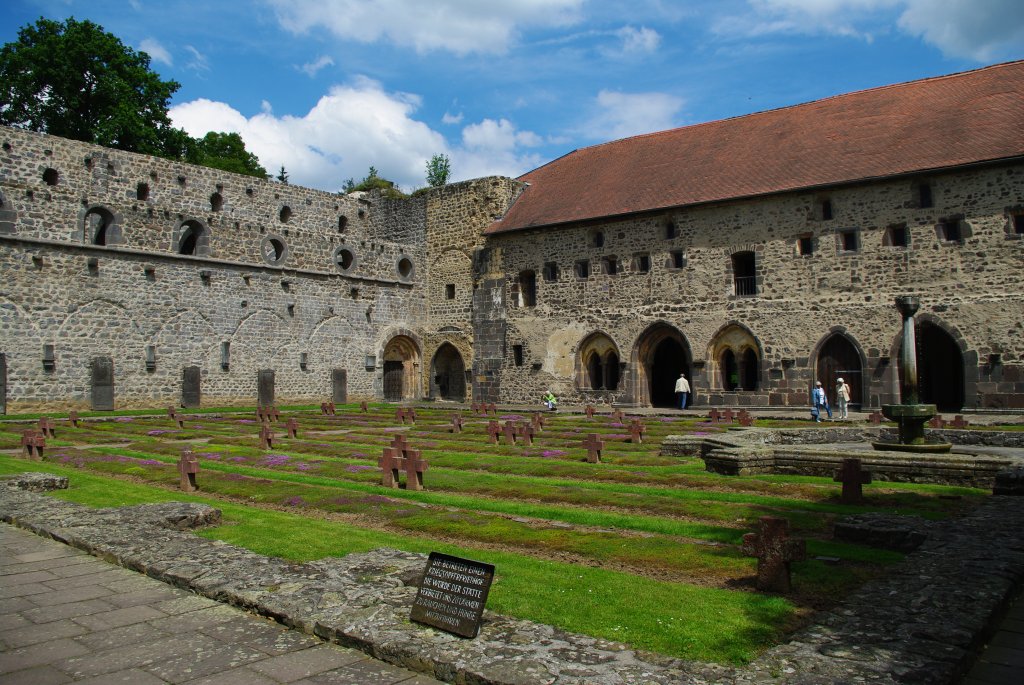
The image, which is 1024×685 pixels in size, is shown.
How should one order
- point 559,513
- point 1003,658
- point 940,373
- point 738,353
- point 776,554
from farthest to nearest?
point 738,353
point 940,373
point 559,513
point 776,554
point 1003,658

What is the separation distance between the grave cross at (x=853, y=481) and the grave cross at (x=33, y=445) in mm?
15359

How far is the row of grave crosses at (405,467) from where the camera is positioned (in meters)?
13.3

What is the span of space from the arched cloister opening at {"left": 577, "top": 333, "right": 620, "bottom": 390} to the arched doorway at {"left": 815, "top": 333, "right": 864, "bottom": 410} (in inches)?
343

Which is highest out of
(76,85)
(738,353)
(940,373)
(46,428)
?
(76,85)

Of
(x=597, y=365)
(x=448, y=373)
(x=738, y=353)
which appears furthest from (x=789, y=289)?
(x=448, y=373)

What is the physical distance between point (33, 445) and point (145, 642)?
44.3ft

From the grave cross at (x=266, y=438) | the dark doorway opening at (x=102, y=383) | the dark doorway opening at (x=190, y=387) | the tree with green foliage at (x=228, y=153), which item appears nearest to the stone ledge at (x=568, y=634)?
the grave cross at (x=266, y=438)

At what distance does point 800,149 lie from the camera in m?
29.8

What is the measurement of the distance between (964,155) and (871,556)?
70.8ft

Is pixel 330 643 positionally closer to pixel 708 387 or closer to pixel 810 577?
pixel 810 577

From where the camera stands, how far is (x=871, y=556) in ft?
26.3

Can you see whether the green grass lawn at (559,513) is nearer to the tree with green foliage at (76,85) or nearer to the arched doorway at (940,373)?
the arched doorway at (940,373)

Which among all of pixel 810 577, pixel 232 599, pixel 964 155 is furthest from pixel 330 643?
pixel 964 155

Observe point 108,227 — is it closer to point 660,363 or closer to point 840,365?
point 660,363
